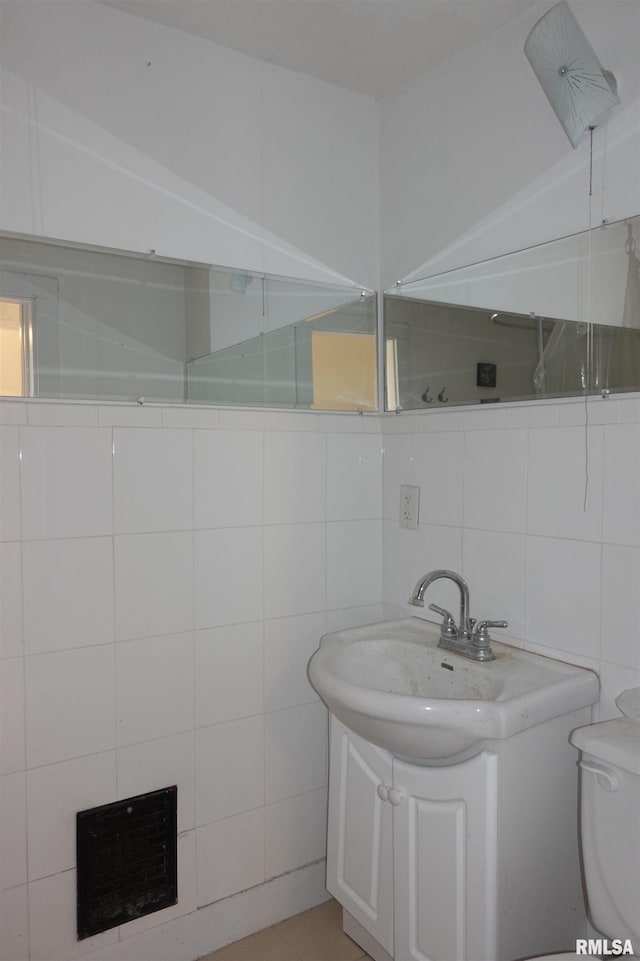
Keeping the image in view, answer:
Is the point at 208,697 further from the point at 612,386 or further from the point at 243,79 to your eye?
the point at 243,79

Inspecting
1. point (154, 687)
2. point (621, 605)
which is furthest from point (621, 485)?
point (154, 687)

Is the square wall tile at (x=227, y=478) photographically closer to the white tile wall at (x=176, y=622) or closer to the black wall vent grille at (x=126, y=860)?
the white tile wall at (x=176, y=622)

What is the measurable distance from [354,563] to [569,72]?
135cm

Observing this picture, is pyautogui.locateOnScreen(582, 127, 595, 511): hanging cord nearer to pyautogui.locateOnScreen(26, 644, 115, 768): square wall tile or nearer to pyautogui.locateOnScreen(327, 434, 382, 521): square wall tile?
pyautogui.locateOnScreen(327, 434, 382, 521): square wall tile

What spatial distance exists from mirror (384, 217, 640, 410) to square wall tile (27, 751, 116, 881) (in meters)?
1.29

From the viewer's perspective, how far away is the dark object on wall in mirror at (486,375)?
1.65 metres

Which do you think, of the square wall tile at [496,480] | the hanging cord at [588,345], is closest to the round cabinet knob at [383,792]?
the square wall tile at [496,480]

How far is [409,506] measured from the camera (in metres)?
1.93

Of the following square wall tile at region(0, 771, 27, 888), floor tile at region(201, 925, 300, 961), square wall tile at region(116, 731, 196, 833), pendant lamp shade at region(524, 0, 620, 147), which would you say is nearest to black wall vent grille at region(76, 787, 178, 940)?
square wall tile at region(116, 731, 196, 833)

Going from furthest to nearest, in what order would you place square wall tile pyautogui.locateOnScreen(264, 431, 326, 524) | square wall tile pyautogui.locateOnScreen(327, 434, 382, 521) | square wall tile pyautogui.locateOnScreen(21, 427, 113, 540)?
square wall tile pyautogui.locateOnScreen(327, 434, 382, 521)
square wall tile pyautogui.locateOnScreen(264, 431, 326, 524)
square wall tile pyautogui.locateOnScreen(21, 427, 113, 540)

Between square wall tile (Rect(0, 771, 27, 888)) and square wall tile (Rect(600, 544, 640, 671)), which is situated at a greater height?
square wall tile (Rect(600, 544, 640, 671))

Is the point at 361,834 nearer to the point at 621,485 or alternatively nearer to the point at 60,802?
the point at 60,802

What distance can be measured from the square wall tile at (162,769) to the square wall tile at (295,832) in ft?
0.86

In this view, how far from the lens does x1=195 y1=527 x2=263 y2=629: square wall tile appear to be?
1.72 meters
